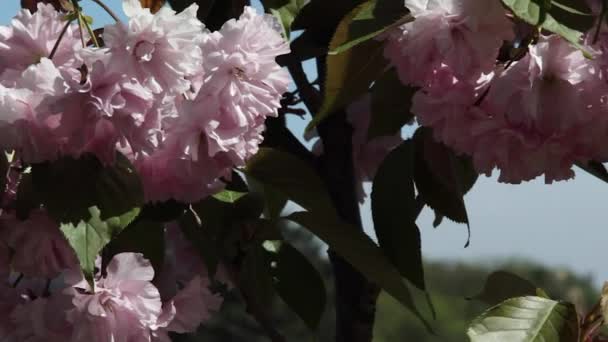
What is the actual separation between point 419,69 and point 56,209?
0.25 m

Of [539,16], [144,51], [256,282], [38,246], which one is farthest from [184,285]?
[539,16]

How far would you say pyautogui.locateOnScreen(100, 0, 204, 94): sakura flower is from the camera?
66cm

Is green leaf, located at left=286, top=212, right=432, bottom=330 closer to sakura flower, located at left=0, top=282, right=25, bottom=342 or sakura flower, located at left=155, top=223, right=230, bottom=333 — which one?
sakura flower, located at left=155, top=223, right=230, bottom=333

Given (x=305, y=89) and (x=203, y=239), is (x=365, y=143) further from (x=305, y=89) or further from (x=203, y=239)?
(x=203, y=239)

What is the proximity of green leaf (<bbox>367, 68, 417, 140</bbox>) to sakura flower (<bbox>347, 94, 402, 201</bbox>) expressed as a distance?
12 cm

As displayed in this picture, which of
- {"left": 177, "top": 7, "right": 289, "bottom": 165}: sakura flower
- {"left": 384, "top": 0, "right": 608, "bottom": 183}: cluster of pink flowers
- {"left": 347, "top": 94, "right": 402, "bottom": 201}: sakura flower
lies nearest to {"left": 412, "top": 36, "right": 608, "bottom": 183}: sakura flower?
{"left": 384, "top": 0, "right": 608, "bottom": 183}: cluster of pink flowers

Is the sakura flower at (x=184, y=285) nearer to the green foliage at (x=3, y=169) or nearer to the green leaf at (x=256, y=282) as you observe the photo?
the green leaf at (x=256, y=282)

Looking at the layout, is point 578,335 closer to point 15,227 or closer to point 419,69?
point 419,69

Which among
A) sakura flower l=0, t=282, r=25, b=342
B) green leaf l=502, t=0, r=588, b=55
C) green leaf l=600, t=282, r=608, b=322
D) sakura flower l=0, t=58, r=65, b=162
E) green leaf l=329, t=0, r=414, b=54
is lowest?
sakura flower l=0, t=282, r=25, b=342

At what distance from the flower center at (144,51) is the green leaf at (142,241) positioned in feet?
0.53

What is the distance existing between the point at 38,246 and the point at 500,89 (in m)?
0.33

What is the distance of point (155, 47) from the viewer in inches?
26.2

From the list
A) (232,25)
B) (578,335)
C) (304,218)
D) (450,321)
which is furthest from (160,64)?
(450,321)

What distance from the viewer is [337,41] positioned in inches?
26.9
